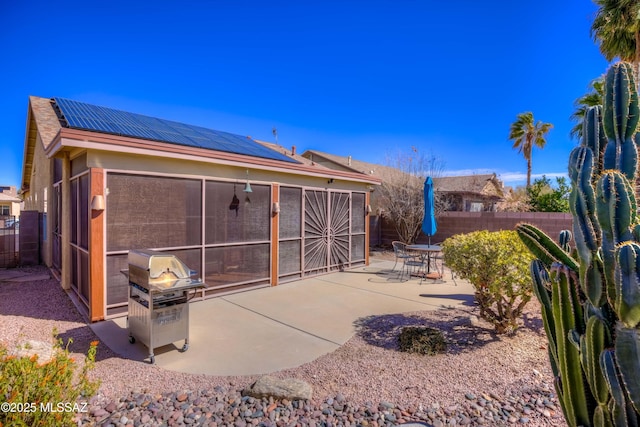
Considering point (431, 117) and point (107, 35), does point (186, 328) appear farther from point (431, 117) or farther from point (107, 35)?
point (431, 117)

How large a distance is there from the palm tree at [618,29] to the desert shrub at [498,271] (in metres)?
9.65

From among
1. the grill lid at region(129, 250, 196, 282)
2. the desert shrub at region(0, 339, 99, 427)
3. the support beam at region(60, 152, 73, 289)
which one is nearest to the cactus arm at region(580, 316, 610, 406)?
the desert shrub at region(0, 339, 99, 427)

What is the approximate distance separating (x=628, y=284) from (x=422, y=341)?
3.15m

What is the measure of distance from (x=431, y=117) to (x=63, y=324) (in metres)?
19.7

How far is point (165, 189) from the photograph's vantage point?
20.2 ft

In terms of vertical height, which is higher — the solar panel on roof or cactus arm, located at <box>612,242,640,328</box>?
the solar panel on roof

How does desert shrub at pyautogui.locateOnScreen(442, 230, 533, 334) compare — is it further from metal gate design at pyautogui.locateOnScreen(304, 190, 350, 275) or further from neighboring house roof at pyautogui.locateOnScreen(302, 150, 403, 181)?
neighboring house roof at pyautogui.locateOnScreen(302, 150, 403, 181)

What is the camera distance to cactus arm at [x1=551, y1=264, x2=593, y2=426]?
218 centimetres

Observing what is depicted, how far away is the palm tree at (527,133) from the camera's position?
22.9m

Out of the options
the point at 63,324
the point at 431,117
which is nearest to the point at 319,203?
the point at 63,324

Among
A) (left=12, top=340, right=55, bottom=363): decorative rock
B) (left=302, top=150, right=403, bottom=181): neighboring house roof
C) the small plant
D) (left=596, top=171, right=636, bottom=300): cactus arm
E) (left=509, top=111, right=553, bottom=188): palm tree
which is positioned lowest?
the small plant

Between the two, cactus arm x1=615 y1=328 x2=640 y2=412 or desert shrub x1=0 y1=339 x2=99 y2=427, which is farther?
desert shrub x1=0 y1=339 x2=99 y2=427

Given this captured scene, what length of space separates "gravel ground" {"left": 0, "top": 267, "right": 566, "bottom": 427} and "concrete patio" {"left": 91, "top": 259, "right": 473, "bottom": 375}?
9.7 inches

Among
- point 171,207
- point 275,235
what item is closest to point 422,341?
point 275,235
